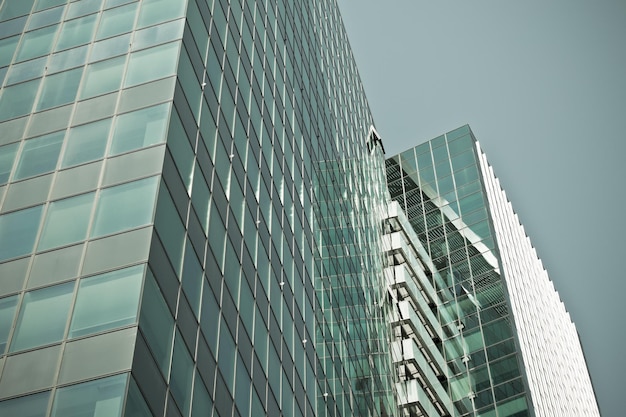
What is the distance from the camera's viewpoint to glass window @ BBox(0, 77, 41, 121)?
3225cm

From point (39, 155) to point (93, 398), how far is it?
10426 millimetres

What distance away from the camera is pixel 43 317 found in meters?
24.6

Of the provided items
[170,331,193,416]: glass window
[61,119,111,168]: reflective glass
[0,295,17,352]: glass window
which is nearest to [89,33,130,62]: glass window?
[61,119,111,168]: reflective glass

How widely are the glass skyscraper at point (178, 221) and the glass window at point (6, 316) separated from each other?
53 mm

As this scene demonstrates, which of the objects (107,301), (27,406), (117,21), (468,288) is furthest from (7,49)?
(468,288)

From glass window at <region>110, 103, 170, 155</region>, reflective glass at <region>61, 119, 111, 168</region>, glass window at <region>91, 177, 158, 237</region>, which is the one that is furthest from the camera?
reflective glass at <region>61, 119, 111, 168</region>

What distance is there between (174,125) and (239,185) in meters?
6.00

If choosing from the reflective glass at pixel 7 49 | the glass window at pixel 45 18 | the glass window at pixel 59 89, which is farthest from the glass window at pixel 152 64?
the reflective glass at pixel 7 49

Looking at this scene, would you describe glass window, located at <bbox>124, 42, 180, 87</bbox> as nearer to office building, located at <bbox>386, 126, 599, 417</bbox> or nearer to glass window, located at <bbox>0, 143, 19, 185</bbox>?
glass window, located at <bbox>0, 143, 19, 185</bbox>

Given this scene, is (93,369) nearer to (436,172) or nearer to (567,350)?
(436,172)

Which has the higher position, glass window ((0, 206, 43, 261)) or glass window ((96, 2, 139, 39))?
glass window ((96, 2, 139, 39))

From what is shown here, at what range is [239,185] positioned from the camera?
3544 centimetres

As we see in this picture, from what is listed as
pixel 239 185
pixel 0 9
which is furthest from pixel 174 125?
pixel 0 9

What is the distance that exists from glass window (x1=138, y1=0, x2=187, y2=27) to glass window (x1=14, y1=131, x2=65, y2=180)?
231 inches
